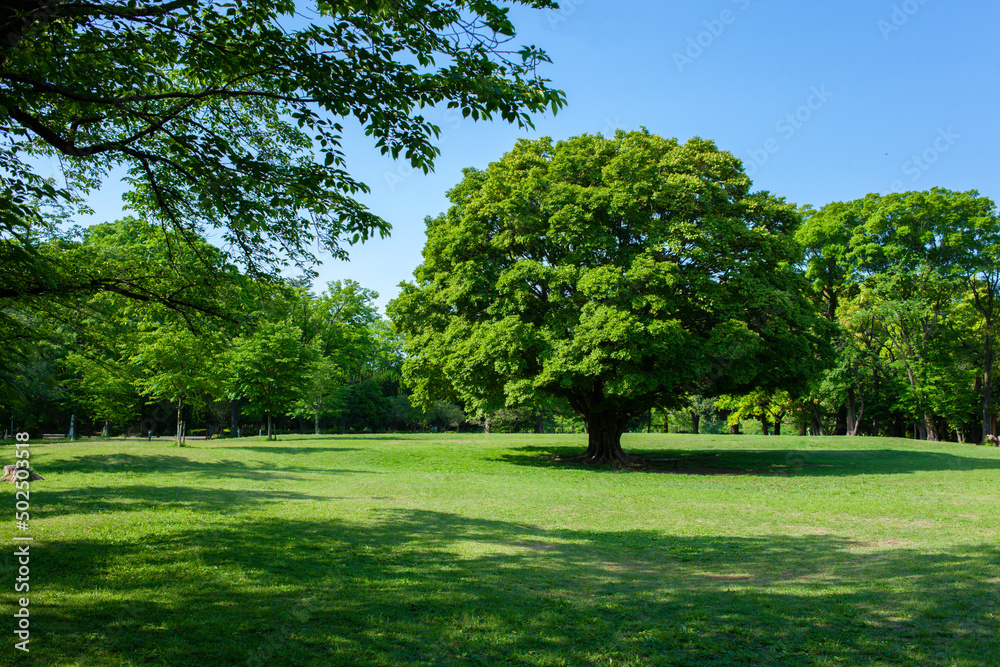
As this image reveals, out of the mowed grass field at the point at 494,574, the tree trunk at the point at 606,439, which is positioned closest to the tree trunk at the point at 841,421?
the tree trunk at the point at 606,439

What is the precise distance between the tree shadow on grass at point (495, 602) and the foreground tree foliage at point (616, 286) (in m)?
10.8

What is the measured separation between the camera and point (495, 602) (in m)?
5.75

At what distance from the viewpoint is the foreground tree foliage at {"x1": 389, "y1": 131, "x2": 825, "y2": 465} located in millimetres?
19130

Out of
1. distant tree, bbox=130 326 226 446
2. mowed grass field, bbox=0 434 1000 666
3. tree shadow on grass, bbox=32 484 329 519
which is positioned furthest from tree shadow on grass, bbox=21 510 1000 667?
distant tree, bbox=130 326 226 446

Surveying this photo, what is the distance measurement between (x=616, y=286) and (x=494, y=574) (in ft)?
43.7

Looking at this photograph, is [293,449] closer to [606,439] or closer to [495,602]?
[606,439]

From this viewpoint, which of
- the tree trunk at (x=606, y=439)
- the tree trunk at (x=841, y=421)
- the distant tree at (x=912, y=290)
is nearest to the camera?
the tree trunk at (x=606, y=439)

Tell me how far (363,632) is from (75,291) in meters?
6.53

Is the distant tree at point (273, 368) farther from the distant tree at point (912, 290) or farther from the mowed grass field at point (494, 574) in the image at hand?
the distant tree at point (912, 290)

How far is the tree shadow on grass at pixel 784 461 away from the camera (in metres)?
21.7

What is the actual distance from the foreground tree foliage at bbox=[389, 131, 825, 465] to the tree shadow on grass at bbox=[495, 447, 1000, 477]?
85.5 inches

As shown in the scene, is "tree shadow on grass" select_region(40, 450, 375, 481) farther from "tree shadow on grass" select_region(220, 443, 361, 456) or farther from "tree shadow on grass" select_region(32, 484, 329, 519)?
"tree shadow on grass" select_region(220, 443, 361, 456)

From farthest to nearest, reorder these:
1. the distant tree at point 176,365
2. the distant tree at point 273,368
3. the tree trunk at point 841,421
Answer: the tree trunk at point 841,421 → the distant tree at point 273,368 → the distant tree at point 176,365

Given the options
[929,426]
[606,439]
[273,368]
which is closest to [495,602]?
[606,439]
